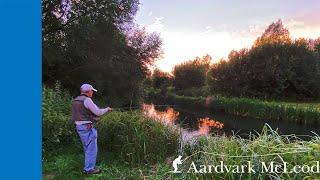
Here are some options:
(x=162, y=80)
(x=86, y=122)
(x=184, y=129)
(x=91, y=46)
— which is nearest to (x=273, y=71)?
(x=91, y=46)

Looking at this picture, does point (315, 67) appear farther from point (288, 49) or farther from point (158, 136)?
point (158, 136)

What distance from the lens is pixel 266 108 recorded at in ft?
71.1

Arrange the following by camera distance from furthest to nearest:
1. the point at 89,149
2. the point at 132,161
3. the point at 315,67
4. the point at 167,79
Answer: the point at 167,79 → the point at 315,67 → the point at 132,161 → the point at 89,149

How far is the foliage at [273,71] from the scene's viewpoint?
27.3m

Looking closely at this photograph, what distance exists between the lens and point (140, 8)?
20750 millimetres

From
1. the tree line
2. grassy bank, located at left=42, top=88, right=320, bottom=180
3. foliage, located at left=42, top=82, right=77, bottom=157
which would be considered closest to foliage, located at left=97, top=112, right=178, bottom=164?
grassy bank, located at left=42, top=88, right=320, bottom=180

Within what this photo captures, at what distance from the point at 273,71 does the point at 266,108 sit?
6.42m

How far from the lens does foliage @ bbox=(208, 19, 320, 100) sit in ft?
89.6

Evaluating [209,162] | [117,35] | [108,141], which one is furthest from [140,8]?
[209,162]

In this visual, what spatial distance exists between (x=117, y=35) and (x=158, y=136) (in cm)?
1303

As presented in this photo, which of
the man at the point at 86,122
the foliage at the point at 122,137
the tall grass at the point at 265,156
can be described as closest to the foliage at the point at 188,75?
the foliage at the point at 122,137

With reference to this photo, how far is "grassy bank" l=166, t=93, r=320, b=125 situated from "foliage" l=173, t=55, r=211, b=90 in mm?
8425

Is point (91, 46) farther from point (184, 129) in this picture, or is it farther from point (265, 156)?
point (265, 156)

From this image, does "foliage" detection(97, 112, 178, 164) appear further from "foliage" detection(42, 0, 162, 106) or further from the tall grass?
"foliage" detection(42, 0, 162, 106)
